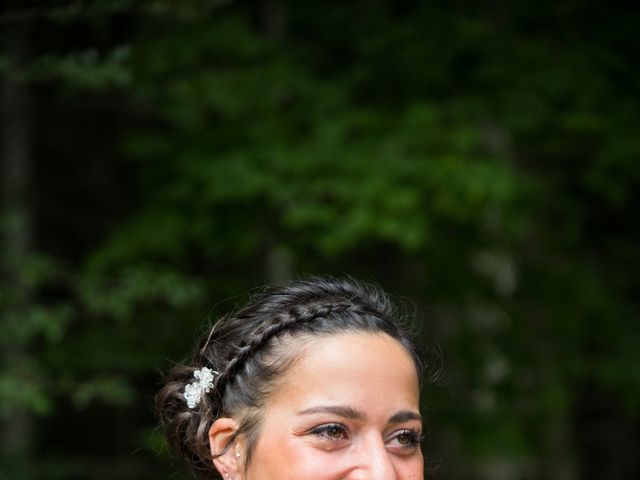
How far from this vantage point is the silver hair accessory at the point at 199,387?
8.71 feet

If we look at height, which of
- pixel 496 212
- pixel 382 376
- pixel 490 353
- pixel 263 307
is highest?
pixel 496 212

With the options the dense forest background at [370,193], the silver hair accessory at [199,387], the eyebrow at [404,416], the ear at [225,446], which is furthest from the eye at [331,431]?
the dense forest background at [370,193]

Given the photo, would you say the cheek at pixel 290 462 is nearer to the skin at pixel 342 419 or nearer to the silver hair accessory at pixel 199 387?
the skin at pixel 342 419

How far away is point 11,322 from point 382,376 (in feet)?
13.3

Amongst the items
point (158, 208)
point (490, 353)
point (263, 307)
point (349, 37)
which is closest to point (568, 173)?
point (490, 353)

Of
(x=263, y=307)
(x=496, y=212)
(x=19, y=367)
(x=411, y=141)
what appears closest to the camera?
(x=263, y=307)

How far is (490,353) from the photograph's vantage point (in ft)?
25.1

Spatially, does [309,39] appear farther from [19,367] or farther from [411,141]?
[19,367]

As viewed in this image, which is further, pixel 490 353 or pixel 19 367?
pixel 490 353

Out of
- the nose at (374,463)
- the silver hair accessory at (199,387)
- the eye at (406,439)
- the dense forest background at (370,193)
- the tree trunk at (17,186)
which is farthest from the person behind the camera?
the tree trunk at (17,186)

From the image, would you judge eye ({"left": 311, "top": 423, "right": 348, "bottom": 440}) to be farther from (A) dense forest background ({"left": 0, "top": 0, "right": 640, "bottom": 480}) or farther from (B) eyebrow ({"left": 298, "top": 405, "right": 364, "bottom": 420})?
(A) dense forest background ({"left": 0, "top": 0, "right": 640, "bottom": 480})

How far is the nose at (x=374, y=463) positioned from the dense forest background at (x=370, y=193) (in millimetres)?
3498

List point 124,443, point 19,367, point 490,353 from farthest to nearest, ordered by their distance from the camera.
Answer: point 124,443 < point 490,353 < point 19,367

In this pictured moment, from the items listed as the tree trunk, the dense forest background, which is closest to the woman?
the dense forest background
